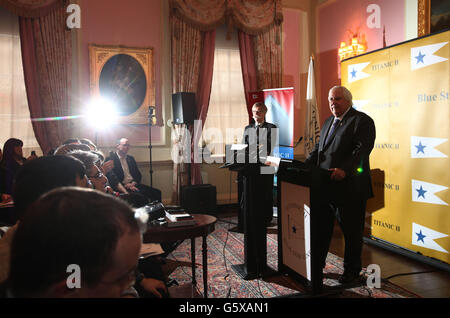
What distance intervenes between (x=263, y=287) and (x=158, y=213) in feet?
3.70

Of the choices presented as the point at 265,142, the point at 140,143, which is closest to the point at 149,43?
the point at 140,143

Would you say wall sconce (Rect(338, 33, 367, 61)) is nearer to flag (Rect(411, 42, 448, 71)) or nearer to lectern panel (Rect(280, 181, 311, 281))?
flag (Rect(411, 42, 448, 71))

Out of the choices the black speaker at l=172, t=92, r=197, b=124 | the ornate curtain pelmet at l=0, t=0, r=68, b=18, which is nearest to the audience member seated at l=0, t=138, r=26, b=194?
the ornate curtain pelmet at l=0, t=0, r=68, b=18

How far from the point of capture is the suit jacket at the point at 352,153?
302 cm

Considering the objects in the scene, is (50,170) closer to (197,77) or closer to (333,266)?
(333,266)

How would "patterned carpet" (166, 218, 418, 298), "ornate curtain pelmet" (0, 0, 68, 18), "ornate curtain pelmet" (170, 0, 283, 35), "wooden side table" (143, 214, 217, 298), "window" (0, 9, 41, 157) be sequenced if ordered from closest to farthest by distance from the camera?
"wooden side table" (143, 214, 217, 298)
"patterned carpet" (166, 218, 418, 298)
"ornate curtain pelmet" (0, 0, 68, 18)
"window" (0, 9, 41, 157)
"ornate curtain pelmet" (170, 0, 283, 35)

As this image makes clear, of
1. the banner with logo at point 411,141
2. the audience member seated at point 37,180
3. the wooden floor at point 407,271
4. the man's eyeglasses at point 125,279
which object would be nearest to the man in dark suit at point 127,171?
the wooden floor at point 407,271

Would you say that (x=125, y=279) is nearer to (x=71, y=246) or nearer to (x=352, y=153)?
(x=71, y=246)

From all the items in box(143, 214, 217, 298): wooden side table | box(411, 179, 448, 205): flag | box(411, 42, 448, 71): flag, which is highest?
box(411, 42, 448, 71): flag

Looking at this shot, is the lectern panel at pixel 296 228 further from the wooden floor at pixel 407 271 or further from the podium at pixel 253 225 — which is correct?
the wooden floor at pixel 407 271

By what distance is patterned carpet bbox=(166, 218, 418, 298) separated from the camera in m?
2.91

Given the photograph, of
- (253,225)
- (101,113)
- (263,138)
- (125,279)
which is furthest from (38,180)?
(101,113)

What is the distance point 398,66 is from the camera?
3785 millimetres

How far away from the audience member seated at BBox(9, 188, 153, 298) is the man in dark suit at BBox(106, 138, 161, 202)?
447cm
